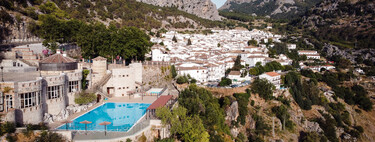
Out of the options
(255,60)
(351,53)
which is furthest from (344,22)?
(255,60)

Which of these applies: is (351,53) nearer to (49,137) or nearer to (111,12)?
(111,12)

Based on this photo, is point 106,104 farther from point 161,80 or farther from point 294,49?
point 294,49

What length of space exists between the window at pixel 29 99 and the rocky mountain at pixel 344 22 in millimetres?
96293

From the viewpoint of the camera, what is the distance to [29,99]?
17844 mm

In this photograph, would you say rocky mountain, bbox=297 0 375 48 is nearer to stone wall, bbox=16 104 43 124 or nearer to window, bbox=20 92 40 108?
stone wall, bbox=16 104 43 124

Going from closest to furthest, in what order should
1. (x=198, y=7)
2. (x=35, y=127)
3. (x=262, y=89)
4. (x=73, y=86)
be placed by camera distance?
(x=35, y=127) < (x=73, y=86) < (x=262, y=89) < (x=198, y=7)

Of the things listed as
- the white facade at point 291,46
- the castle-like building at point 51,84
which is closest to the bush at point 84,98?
the castle-like building at point 51,84

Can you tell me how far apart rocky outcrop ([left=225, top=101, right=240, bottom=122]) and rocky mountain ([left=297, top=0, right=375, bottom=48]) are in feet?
241

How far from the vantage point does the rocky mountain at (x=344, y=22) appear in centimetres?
9662

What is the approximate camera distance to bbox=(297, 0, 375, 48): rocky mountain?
96.6 m

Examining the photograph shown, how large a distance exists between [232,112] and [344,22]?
336ft

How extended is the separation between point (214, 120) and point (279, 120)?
703 inches

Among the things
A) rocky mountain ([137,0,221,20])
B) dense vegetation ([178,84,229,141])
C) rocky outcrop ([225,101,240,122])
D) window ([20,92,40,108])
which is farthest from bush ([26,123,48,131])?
rocky mountain ([137,0,221,20])

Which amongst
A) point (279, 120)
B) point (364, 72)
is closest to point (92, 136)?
point (279, 120)
